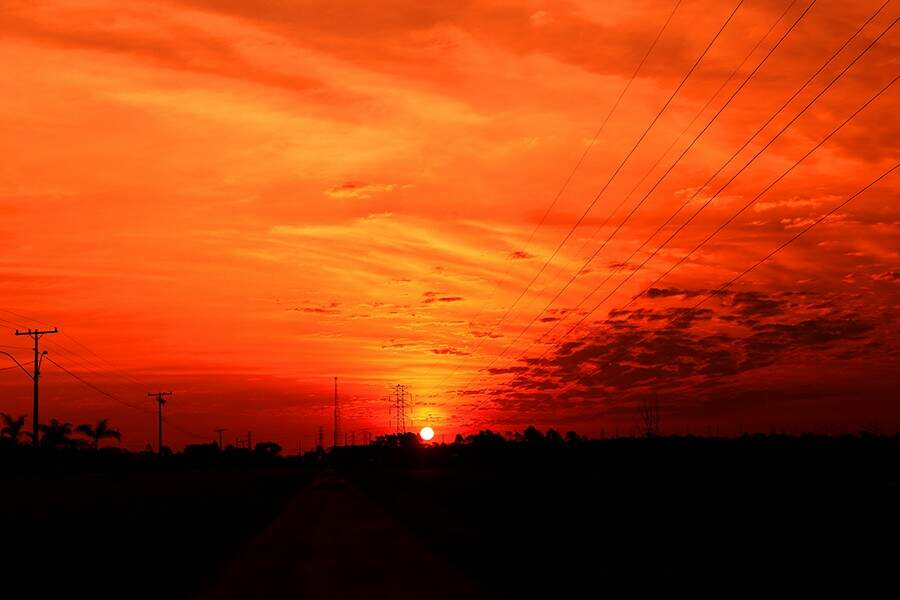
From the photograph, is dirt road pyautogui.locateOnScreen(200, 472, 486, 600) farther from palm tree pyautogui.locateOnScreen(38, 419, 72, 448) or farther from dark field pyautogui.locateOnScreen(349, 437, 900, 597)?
palm tree pyautogui.locateOnScreen(38, 419, 72, 448)

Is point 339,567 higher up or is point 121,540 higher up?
point 339,567

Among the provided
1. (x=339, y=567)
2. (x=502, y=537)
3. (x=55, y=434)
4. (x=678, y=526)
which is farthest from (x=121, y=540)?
(x=55, y=434)

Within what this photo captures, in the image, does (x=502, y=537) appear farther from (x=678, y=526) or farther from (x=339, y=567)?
(x=339, y=567)

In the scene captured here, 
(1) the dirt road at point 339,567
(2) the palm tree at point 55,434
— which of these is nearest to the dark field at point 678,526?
(1) the dirt road at point 339,567

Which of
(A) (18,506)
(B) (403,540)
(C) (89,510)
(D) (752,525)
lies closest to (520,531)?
(B) (403,540)

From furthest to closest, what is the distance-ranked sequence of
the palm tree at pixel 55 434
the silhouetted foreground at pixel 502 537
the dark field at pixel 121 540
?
the palm tree at pixel 55 434
the dark field at pixel 121 540
the silhouetted foreground at pixel 502 537

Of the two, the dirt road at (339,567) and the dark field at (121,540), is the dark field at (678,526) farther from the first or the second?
the dark field at (121,540)

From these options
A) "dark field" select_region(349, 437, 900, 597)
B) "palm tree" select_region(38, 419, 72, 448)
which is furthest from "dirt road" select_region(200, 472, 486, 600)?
"palm tree" select_region(38, 419, 72, 448)

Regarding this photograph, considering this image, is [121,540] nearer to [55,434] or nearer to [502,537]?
[502,537]

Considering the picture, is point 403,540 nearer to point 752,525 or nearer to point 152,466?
point 752,525

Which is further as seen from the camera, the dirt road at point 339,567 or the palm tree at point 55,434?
the palm tree at point 55,434

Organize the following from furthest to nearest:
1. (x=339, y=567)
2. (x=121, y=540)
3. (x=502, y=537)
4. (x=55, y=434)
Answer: (x=55, y=434)
(x=121, y=540)
(x=502, y=537)
(x=339, y=567)

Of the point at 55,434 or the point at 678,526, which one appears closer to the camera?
the point at 678,526

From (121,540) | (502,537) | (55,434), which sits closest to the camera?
(502,537)
